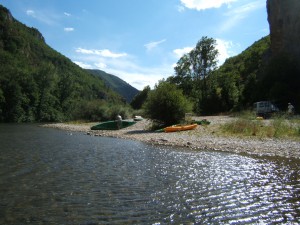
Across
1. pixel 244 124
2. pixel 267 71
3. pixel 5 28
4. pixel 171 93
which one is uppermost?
pixel 5 28

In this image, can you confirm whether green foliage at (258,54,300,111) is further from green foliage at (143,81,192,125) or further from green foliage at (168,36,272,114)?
green foliage at (143,81,192,125)

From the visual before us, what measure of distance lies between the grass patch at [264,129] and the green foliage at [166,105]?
6.75 metres

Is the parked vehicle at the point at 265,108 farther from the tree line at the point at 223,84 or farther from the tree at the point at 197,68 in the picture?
the tree at the point at 197,68

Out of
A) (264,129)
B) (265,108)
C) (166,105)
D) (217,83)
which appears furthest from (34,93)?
(264,129)

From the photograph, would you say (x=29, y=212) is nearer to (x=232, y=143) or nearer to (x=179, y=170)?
(x=179, y=170)

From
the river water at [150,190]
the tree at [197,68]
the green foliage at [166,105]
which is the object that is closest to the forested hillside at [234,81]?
the tree at [197,68]

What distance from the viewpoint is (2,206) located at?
339 inches

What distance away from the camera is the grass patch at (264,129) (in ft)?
79.0

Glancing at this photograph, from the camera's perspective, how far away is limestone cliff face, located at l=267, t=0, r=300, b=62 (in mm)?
62375

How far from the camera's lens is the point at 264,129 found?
26281 mm

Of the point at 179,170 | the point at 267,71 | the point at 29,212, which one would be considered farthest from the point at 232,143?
the point at 267,71

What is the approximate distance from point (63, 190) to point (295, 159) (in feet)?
37.2

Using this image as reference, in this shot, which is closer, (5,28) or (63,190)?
(63,190)

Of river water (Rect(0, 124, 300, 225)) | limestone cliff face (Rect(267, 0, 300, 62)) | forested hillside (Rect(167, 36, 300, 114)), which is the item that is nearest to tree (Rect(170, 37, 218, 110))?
forested hillside (Rect(167, 36, 300, 114))
